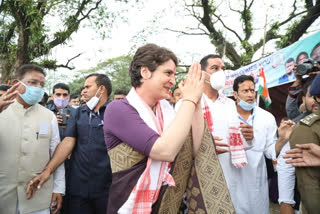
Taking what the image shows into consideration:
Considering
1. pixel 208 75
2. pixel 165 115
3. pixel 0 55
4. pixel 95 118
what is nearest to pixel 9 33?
pixel 0 55

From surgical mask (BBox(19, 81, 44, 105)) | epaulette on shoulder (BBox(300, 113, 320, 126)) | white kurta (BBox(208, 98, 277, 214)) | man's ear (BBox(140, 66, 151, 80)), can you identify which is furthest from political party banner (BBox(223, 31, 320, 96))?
Answer: surgical mask (BBox(19, 81, 44, 105))

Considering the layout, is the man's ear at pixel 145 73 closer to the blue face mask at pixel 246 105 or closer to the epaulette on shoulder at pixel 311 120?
the epaulette on shoulder at pixel 311 120

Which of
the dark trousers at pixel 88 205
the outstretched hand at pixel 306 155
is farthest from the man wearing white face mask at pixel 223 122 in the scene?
the dark trousers at pixel 88 205

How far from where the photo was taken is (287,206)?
2.53 m

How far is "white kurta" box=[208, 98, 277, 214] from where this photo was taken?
256 cm

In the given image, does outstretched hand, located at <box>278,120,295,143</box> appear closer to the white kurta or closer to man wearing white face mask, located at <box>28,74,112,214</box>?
the white kurta

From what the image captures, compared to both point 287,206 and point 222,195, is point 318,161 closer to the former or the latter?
point 222,195

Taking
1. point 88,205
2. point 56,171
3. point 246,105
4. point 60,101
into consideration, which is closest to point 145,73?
point 56,171

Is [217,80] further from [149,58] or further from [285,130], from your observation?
[149,58]

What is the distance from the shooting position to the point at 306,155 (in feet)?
5.56

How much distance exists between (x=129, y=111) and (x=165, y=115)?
259mm

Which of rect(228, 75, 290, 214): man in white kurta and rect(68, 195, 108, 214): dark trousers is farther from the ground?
rect(228, 75, 290, 214): man in white kurta

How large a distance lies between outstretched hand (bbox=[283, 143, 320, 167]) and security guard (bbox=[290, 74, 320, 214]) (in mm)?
49

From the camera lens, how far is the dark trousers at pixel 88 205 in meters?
2.62
